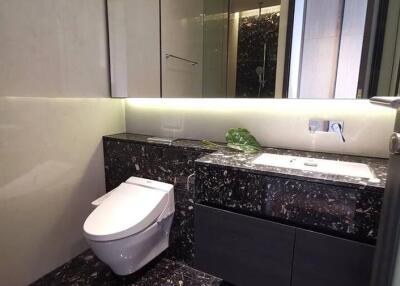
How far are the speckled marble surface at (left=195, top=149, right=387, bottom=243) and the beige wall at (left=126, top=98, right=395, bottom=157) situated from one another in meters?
0.13

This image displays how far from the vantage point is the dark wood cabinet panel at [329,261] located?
2.88ft

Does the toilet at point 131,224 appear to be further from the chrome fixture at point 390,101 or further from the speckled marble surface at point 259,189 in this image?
the chrome fixture at point 390,101

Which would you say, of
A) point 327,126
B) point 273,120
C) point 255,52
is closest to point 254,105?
point 273,120

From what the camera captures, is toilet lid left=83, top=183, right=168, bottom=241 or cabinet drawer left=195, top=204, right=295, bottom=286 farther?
toilet lid left=83, top=183, right=168, bottom=241

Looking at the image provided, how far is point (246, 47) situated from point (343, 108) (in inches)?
24.6

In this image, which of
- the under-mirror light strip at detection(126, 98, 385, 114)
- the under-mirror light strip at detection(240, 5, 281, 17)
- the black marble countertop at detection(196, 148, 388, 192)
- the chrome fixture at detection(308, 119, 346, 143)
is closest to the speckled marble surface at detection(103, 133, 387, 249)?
the black marble countertop at detection(196, 148, 388, 192)

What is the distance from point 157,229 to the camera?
56.1 inches

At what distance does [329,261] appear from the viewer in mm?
928

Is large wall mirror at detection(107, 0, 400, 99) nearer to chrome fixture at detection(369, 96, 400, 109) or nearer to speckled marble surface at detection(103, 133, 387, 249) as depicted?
speckled marble surface at detection(103, 133, 387, 249)

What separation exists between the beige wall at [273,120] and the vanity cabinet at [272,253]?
57cm

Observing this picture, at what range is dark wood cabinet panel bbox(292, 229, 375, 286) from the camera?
0.88m

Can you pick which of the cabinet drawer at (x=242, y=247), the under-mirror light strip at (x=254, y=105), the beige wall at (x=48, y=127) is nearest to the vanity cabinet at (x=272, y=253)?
the cabinet drawer at (x=242, y=247)

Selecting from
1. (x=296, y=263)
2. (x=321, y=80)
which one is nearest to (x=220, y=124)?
(x=321, y=80)

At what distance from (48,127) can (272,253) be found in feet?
4.50
